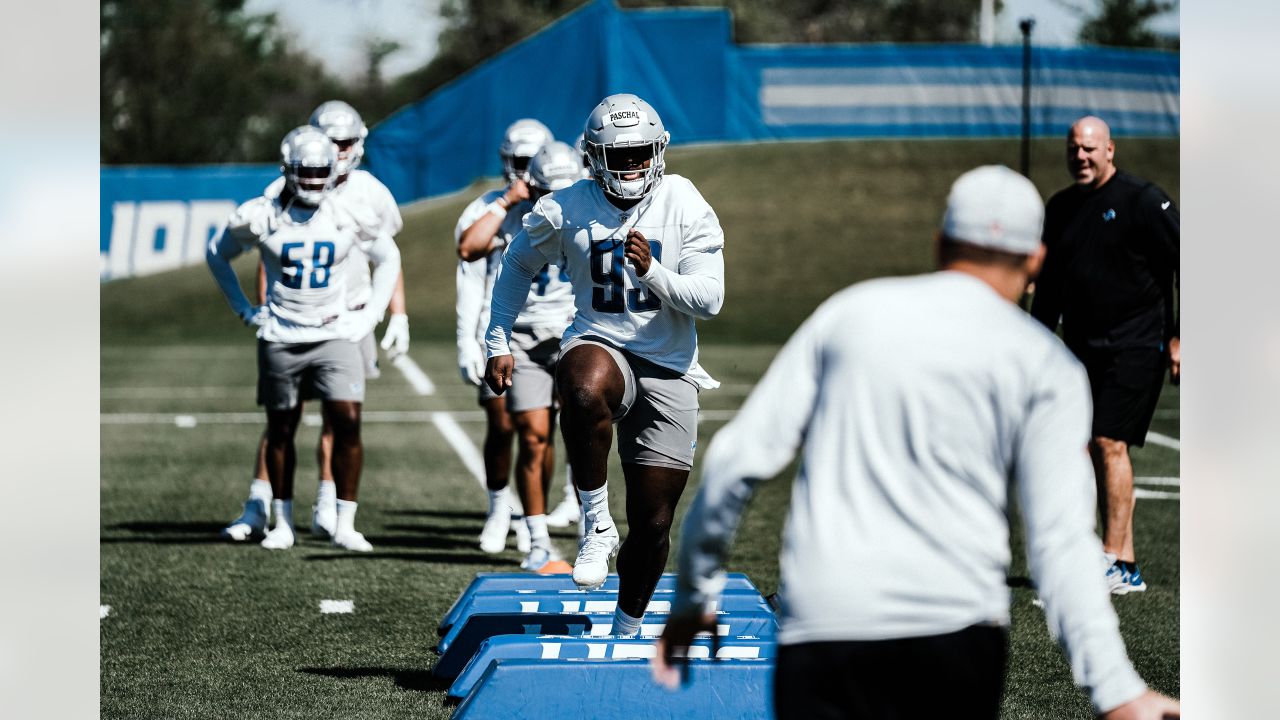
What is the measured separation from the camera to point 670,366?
625 cm

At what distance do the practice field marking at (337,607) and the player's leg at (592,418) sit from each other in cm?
188

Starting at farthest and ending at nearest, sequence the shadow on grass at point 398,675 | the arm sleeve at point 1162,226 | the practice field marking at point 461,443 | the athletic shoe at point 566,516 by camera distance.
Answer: the practice field marking at point 461,443 < the athletic shoe at point 566,516 < the arm sleeve at point 1162,226 < the shadow on grass at point 398,675

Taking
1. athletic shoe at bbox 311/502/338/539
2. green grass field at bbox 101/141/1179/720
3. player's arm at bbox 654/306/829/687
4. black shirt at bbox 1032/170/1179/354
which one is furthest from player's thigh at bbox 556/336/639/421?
athletic shoe at bbox 311/502/338/539

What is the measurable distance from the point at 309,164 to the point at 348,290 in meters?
0.79

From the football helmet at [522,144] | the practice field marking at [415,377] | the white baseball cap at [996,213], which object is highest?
the football helmet at [522,144]

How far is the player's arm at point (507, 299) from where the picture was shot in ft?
21.3

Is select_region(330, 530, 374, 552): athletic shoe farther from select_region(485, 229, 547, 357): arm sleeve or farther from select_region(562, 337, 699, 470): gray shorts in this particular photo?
select_region(562, 337, 699, 470): gray shorts

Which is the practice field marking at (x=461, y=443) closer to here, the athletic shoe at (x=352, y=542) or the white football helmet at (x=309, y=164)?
the athletic shoe at (x=352, y=542)

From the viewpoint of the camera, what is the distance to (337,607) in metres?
8.03

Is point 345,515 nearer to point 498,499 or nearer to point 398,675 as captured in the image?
point 498,499

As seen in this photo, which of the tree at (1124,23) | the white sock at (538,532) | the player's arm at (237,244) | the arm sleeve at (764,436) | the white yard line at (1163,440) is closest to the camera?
the arm sleeve at (764,436)

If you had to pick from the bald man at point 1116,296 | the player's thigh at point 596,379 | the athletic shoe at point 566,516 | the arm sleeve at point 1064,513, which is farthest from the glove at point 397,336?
the arm sleeve at point 1064,513

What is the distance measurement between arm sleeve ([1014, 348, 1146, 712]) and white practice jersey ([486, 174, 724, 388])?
8.67ft
